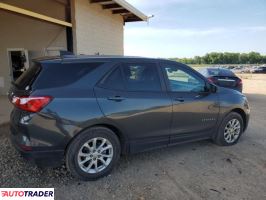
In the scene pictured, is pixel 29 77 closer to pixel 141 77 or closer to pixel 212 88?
pixel 141 77

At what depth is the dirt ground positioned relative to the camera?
11.7ft

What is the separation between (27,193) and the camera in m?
3.37

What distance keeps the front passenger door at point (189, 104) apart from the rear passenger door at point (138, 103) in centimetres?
18

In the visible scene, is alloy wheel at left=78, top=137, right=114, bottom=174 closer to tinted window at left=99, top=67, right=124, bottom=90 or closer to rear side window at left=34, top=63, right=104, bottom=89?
tinted window at left=99, top=67, right=124, bottom=90

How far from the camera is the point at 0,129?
621 cm

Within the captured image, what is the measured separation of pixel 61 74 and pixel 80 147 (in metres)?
1.00

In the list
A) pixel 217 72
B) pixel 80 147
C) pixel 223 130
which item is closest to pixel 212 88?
pixel 223 130

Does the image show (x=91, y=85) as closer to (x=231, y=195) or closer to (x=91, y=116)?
(x=91, y=116)

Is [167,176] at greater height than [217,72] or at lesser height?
lesser

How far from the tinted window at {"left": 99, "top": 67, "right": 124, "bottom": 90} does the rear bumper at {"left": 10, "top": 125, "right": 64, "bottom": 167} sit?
108 centimetres

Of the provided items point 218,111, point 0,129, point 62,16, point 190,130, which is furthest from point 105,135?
point 62,16

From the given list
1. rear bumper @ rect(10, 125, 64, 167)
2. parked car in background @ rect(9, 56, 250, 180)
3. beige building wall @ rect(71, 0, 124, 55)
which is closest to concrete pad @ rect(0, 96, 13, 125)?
beige building wall @ rect(71, 0, 124, 55)

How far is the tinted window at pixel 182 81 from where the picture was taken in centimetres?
458

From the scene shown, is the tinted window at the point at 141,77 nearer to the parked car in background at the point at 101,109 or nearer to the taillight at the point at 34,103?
the parked car in background at the point at 101,109
